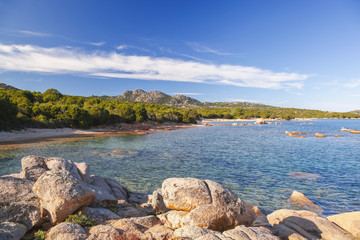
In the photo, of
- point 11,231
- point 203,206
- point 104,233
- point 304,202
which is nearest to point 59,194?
point 11,231

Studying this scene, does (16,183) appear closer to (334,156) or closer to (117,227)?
(117,227)

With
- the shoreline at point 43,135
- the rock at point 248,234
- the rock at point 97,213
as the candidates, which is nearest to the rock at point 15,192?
the rock at point 97,213

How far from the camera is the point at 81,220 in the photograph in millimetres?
8484

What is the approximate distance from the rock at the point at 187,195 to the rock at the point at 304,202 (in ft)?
33.5

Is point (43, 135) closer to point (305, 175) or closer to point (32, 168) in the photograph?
point (32, 168)

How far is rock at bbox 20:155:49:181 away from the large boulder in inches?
305

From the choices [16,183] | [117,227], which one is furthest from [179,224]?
[16,183]

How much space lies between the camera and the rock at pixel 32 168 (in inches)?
454

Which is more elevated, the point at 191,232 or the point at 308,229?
the point at 191,232

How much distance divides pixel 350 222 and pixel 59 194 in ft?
49.2

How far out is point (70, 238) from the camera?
23.5ft

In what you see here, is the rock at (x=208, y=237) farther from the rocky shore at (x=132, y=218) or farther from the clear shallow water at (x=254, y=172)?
the clear shallow water at (x=254, y=172)

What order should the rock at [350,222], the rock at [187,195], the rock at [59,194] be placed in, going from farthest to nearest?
the rock at [350,222]
the rock at [187,195]
the rock at [59,194]

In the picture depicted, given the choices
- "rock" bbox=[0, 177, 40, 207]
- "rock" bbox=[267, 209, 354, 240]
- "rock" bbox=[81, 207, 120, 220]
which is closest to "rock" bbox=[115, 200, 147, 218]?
"rock" bbox=[81, 207, 120, 220]
